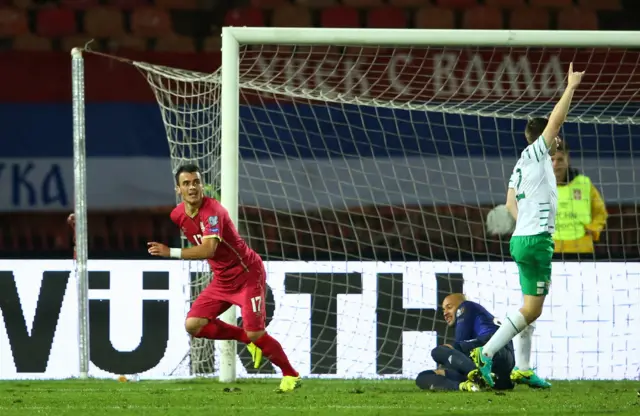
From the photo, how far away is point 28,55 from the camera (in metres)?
10.1

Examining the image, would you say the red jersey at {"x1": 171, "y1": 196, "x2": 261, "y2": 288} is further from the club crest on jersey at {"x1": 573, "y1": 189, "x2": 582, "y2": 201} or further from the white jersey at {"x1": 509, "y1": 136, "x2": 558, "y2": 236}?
the club crest on jersey at {"x1": 573, "y1": 189, "x2": 582, "y2": 201}

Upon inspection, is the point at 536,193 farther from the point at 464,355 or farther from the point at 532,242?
the point at 464,355

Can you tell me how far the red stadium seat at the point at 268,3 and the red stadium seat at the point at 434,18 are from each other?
1154mm

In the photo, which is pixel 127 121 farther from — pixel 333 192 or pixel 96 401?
pixel 96 401

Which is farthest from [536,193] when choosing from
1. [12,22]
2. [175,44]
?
[12,22]

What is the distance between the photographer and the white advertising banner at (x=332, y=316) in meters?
8.22

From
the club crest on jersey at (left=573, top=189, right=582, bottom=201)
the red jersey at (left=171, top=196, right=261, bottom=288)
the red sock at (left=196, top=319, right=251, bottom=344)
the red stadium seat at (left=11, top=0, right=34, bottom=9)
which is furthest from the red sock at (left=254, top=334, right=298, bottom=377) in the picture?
the red stadium seat at (left=11, top=0, right=34, bottom=9)

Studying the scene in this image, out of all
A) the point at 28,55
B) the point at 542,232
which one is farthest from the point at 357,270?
the point at 28,55

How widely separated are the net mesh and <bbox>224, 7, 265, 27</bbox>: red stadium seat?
3.13 ft

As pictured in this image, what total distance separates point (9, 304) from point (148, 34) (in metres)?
3.38

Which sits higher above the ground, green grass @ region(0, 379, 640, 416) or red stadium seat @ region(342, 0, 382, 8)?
red stadium seat @ region(342, 0, 382, 8)

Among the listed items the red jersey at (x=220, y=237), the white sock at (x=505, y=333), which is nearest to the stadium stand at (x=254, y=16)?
the red jersey at (x=220, y=237)

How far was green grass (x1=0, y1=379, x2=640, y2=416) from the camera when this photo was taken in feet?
18.7

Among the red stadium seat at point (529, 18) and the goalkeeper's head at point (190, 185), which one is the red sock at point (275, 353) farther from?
the red stadium seat at point (529, 18)
